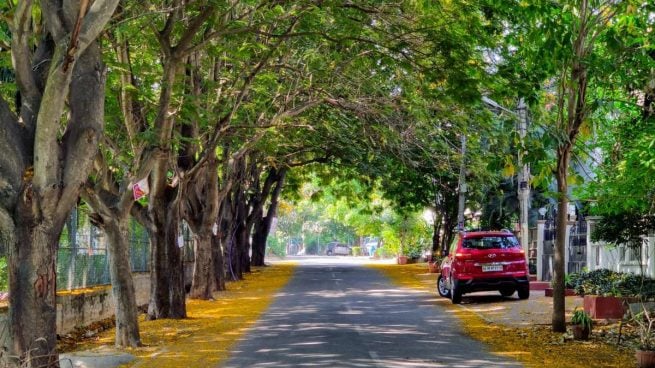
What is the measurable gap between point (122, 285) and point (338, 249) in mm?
89399

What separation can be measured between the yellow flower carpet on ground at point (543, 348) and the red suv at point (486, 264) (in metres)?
4.10

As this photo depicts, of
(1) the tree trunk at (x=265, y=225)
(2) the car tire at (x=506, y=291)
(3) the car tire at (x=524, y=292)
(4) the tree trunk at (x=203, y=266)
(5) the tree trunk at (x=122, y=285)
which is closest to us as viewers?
(5) the tree trunk at (x=122, y=285)

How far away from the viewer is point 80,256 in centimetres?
1902

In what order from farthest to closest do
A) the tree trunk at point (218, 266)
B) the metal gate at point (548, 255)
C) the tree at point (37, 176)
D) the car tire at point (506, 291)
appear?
the tree trunk at point (218, 266), the metal gate at point (548, 255), the car tire at point (506, 291), the tree at point (37, 176)

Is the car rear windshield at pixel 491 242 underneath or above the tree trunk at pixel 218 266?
above

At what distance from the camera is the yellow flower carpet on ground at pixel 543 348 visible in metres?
12.6

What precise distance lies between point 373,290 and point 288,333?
13336 millimetres

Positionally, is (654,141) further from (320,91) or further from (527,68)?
(320,91)

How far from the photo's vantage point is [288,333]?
16031mm

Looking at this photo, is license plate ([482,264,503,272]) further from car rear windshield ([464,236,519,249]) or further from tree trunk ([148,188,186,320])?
tree trunk ([148,188,186,320])

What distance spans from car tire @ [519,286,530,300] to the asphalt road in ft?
7.83

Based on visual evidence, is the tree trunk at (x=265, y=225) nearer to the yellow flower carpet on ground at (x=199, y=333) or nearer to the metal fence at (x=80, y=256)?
the yellow flower carpet on ground at (x=199, y=333)

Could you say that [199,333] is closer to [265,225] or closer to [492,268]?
[492,268]

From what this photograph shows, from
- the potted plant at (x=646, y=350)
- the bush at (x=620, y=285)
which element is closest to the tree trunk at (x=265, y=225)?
the bush at (x=620, y=285)
